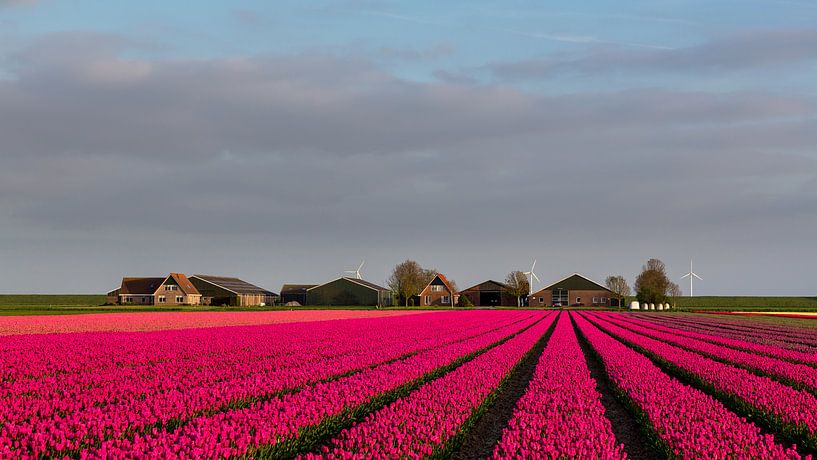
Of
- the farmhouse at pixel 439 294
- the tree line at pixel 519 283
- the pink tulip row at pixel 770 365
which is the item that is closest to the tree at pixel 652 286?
the tree line at pixel 519 283

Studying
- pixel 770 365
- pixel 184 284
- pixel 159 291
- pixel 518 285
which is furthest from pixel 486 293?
pixel 770 365

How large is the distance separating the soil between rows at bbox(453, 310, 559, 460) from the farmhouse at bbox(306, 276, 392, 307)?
11496 cm

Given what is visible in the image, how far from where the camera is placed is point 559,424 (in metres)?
10.8

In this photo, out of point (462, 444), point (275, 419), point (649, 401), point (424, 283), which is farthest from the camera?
point (424, 283)

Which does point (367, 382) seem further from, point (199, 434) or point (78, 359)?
point (78, 359)

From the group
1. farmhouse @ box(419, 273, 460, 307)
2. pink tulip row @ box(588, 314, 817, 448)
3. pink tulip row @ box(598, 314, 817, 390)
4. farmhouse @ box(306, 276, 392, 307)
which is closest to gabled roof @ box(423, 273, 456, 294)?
farmhouse @ box(419, 273, 460, 307)

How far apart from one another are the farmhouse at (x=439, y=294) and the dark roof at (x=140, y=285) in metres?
57.1

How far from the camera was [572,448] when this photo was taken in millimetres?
8914

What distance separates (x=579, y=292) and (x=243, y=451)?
135 meters

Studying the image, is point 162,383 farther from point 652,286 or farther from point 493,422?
point 652,286

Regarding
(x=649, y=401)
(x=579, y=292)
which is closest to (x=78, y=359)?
(x=649, y=401)

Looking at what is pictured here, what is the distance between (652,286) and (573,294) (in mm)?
18110

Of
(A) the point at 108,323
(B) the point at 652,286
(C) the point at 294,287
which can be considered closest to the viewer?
(A) the point at 108,323

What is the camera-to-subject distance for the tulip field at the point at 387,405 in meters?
9.17
